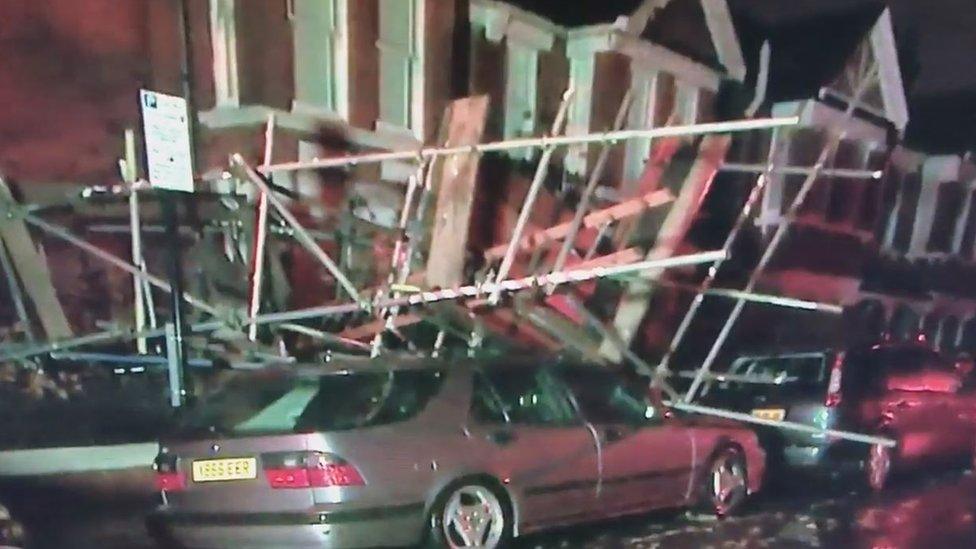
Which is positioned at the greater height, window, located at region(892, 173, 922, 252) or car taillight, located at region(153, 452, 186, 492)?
window, located at region(892, 173, 922, 252)

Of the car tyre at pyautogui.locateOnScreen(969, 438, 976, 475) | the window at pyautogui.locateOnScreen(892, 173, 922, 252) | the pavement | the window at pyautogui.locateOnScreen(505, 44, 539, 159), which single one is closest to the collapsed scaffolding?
Answer: the pavement

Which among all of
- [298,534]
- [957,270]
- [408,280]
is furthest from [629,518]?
[957,270]

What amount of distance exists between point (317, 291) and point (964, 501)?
5.11 metres

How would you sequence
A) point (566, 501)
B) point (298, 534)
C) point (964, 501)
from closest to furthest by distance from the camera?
point (298, 534) < point (566, 501) < point (964, 501)

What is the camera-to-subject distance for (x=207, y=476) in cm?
529

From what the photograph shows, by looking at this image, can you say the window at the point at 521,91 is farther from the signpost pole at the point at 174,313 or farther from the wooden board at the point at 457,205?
the signpost pole at the point at 174,313

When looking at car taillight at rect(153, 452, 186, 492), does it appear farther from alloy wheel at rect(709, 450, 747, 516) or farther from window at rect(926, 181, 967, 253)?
window at rect(926, 181, 967, 253)

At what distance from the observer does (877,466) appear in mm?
8484

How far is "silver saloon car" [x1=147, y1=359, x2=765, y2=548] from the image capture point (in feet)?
16.9

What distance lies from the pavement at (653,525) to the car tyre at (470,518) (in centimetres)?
48

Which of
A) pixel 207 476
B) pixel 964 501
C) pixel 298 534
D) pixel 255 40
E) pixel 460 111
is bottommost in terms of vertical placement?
pixel 964 501

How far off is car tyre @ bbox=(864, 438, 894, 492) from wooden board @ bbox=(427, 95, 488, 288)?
12.6 feet

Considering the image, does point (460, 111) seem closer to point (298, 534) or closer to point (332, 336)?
point (332, 336)

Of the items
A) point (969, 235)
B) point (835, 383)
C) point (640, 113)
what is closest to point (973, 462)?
point (835, 383)
